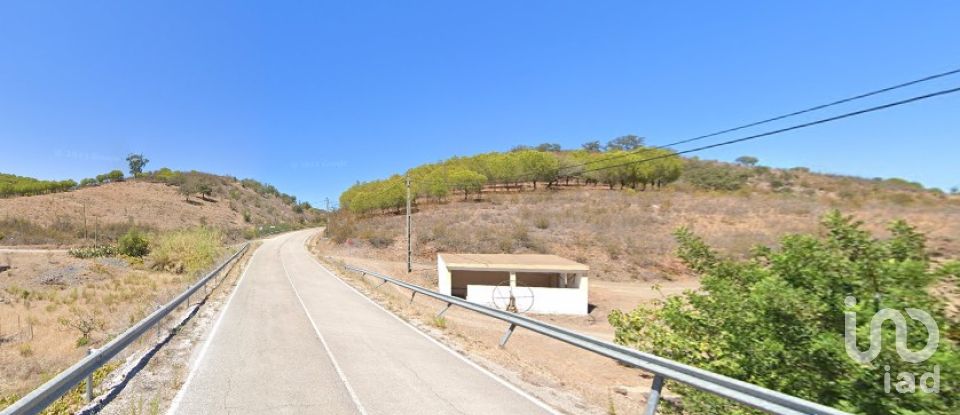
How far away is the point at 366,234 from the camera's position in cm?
5419

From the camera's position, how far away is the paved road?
21.4 ft

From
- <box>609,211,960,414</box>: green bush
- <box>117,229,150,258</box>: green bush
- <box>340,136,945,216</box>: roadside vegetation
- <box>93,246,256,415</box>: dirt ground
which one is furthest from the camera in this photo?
<box>340,136,945,216</box>: roadside vegetation

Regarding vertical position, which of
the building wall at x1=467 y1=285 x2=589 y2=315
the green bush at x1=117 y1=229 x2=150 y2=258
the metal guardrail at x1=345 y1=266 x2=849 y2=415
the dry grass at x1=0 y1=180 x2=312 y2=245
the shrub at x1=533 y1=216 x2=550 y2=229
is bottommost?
the building wall at x1=467 y1=285 x2=589 y2=315

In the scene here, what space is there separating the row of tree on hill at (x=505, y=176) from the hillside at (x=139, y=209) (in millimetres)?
24318

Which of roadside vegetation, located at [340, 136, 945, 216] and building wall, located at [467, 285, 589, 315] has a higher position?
roadside vegetation, located at [340, 136, 945, 216]

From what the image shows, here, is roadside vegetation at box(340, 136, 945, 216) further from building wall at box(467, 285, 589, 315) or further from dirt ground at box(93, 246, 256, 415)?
dirt ground at box(93, 246, 256, 415)

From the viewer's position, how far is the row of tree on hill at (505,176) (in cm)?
7650

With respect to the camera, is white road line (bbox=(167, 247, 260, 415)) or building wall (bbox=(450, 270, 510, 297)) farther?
building wall (bbox=(450, 270, 510, 297))

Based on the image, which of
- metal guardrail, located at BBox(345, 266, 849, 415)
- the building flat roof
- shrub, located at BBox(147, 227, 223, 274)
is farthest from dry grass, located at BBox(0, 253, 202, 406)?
the building flat roof

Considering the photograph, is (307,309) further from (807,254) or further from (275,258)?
→ (275,258)

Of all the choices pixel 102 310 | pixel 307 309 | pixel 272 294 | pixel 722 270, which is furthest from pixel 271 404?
pixel 102 310

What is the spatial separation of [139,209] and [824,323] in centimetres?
9596

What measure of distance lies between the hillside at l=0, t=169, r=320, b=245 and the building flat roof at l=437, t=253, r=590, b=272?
47.7 metres

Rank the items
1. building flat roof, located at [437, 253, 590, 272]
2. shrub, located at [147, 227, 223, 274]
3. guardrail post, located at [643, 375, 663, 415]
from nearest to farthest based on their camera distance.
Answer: guardrail post, located at [643, 375, 663, 415]
building flat roof, located at [437, 253, 590, 272]
shrub, located at [147, 227, 223, 274]
